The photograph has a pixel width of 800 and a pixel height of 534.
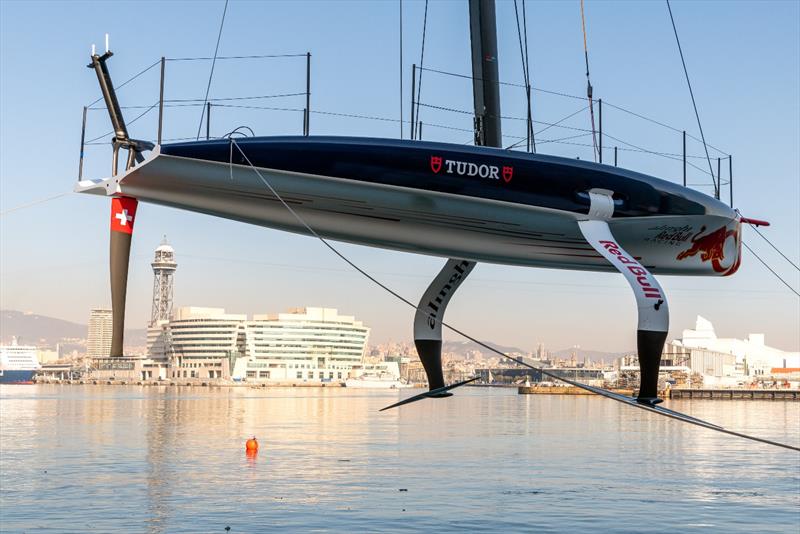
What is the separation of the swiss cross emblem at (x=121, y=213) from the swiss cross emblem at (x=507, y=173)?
3.75m

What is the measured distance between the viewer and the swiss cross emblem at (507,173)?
10359 mm

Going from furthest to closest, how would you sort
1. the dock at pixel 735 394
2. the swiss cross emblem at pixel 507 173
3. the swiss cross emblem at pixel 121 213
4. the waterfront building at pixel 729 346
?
the waterfront building at pixel 729 346 < the dock at pixel 735 394 < the swiss cross emblem at pixel 507 173 < the swiss cross emblem at pixel 121 213

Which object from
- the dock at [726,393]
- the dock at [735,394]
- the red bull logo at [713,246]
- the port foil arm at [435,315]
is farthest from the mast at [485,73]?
the dock at [735,394]

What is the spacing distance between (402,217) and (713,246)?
407cm

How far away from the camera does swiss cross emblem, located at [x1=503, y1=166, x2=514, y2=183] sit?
34.0ft

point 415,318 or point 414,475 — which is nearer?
point 415,318

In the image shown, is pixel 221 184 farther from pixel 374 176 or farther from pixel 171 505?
pixel 171 505

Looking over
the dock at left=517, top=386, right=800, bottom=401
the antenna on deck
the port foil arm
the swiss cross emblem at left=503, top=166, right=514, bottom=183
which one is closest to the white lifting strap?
the swiss cross emblem at left=503, top=166, right=514, bottom=183

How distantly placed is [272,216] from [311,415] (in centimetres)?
8656

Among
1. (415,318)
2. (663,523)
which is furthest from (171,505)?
(415,318)

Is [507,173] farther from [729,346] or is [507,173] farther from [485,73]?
[729,346]

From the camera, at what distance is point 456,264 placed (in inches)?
469

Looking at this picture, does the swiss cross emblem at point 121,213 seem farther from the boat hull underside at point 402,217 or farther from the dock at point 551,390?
the dock at point 551,390

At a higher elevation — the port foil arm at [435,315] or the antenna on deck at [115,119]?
the antenna on deck at [115,119]
